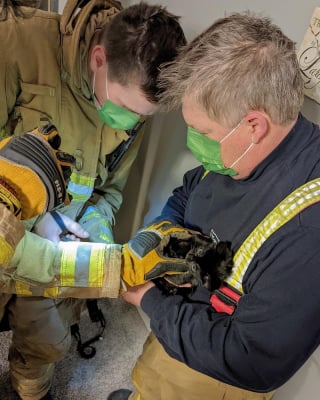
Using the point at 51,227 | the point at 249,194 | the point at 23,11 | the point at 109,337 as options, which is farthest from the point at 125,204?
the point at 249,194

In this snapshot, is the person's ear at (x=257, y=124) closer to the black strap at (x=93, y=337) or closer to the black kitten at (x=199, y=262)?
the black kitten at (x=199, y=262)

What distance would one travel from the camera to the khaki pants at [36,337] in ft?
3.97

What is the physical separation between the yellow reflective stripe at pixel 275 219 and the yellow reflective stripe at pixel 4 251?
1.39 feet

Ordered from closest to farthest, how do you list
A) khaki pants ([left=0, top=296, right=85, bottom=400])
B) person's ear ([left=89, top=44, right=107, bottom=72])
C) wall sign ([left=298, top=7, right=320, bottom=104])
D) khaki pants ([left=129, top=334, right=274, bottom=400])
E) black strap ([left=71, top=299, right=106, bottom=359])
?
wall sign ([left=298, top=7, right=320, bottom=104]), khaki pants ([left=129, top=334, right=274, bottom=400]), person's ear ([left=89, top=44, right=107, bottom=72]), khaki pants ([left=0, top=296, right=85, bottom=400]), black strap ([left=71, top=299, right=106, bottom=359])

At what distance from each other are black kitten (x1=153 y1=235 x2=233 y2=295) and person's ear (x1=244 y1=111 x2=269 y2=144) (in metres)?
0.23

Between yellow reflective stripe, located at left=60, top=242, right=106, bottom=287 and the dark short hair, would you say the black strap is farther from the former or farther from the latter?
the dark short hair

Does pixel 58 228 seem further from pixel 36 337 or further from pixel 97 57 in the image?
pixel 97 57

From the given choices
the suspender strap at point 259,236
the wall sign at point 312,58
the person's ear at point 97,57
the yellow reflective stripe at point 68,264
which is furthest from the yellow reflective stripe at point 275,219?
the person's ear at point 97,57

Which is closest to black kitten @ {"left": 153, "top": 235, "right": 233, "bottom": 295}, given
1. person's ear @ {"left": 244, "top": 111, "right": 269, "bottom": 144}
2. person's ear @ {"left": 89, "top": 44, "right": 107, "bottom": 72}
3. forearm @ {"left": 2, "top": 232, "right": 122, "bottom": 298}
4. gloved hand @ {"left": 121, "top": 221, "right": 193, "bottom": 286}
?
gloved hand @ {"left": 121, "top": 221, "right": 193, "bottom": 286}

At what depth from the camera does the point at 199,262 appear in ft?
3.04

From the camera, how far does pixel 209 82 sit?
780 mm

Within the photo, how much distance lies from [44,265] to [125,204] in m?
0.92

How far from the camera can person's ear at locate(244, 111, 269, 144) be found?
0.77 metres

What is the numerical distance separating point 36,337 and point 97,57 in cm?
78
